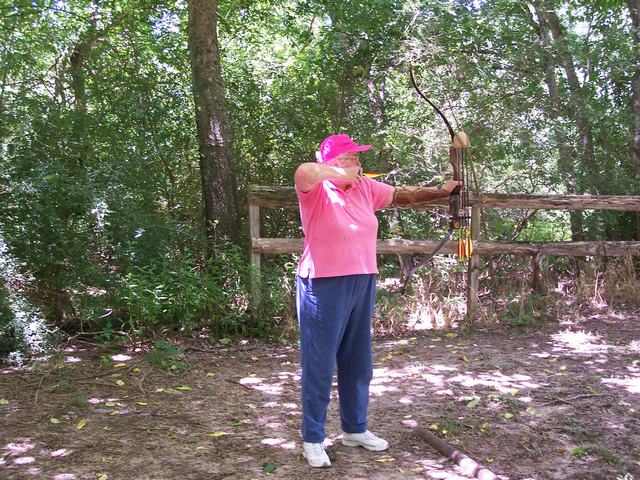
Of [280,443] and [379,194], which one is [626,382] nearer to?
[379,194]

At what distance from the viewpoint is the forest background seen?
548 centimetres

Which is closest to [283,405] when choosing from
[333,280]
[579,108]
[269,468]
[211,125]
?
[269,468]

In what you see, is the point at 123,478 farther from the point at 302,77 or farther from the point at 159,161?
the point at 302,77

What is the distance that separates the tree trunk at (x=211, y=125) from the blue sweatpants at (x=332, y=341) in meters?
3.35

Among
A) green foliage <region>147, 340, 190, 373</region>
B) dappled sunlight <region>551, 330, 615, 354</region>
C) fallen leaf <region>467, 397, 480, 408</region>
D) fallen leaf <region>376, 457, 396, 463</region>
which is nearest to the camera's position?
fallen leaf <region>376, 457, 396, 463</region>

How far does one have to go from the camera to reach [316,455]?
3332mm

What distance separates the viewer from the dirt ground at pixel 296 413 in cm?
332

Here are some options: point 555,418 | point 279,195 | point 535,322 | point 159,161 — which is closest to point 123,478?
point 555,418

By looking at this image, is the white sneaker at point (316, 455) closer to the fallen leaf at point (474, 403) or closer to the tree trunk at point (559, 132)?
the fallen leaf at point (474, 403)

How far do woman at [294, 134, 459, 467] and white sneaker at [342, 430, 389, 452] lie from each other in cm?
19

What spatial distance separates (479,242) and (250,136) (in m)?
2.92

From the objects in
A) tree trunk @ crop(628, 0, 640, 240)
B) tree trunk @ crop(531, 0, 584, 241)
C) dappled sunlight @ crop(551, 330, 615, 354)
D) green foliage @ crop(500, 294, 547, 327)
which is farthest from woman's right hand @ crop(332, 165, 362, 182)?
tree trunk @ crop(628, 0, 640, 240)

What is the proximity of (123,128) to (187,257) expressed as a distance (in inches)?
57.8

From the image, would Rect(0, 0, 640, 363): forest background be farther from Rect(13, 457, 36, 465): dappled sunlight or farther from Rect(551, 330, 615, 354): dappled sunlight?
Rect(13, 457, 36, 465): dappled sunlight
